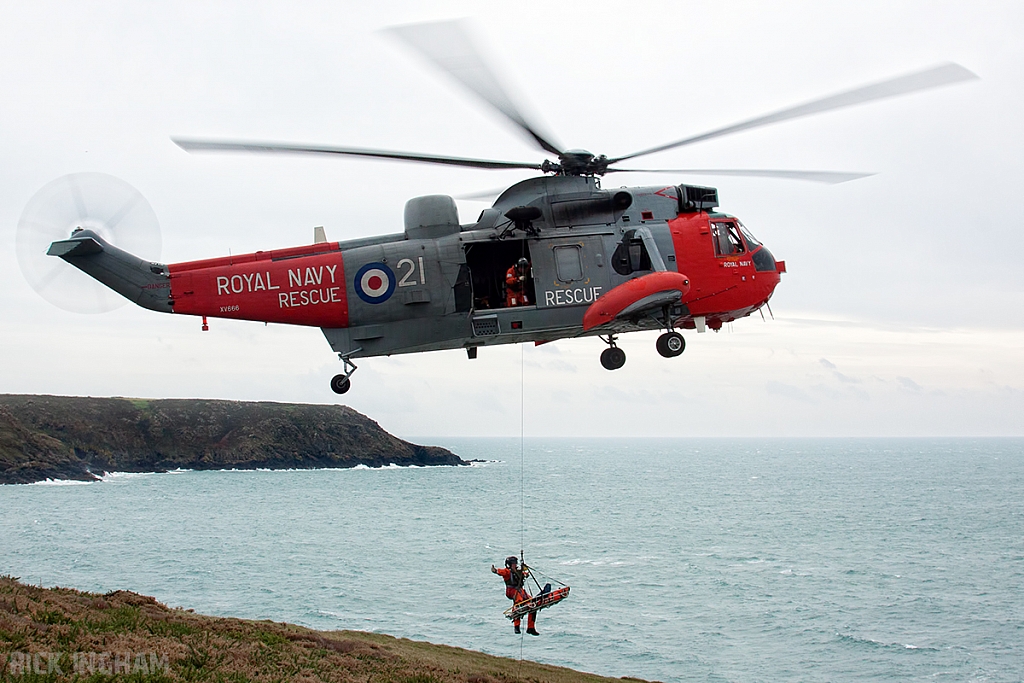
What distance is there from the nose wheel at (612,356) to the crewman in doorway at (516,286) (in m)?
1.95

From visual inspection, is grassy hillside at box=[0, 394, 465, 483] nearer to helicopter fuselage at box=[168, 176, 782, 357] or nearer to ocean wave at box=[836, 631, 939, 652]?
ocean wave at box=[836, 631, 939, 652]

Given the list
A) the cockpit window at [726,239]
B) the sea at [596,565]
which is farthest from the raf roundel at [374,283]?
the sea at [596,565]

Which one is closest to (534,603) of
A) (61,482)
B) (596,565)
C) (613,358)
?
(613,358)

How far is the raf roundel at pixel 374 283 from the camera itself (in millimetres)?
12852

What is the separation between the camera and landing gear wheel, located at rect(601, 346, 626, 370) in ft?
45.9

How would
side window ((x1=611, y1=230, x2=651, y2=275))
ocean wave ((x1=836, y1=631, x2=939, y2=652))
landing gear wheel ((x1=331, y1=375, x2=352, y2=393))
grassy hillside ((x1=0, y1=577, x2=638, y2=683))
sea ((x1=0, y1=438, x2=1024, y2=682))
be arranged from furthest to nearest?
1. ocean wave ((x1=836, y1=631, x2=939, y2=652))
2. sea ((x1=0, y1=438, x2=1024, y2=682))
3. grassy hillside ((x1=0, y1=577, x2=638, y2=683))
4. side window ((x1=611, y1=230, x2=651, y2=275))
5. landing gear wheel ((x1=331, y1=375, x2=352, y2=393))

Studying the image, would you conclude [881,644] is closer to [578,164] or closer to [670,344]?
[670,344]

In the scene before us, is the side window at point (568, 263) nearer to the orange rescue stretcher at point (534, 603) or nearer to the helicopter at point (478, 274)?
the helicopter at point (478, 274)

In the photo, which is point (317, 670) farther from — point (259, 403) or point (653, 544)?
Answer: point (259, 403)

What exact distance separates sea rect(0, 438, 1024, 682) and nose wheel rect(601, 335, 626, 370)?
110 ft

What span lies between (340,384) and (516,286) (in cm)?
330

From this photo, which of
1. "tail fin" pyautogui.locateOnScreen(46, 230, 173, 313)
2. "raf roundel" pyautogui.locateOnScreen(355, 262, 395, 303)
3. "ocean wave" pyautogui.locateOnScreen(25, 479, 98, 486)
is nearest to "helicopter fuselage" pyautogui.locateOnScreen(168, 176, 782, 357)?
"raf roundel" pyautogui.locateOnScreen(355, 262, 395, 303)

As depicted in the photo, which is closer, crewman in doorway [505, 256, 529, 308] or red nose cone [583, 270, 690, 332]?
red nose cone [583, 270, 690, 332]

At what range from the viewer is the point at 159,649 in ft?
55.3
